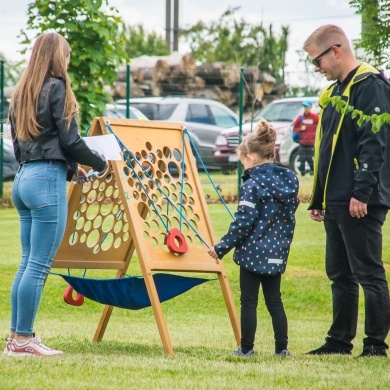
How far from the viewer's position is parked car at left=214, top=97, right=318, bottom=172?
1939cm

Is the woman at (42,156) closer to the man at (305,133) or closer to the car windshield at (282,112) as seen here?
the man at (305,133)

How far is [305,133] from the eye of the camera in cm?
2033

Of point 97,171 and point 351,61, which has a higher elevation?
point 351,61

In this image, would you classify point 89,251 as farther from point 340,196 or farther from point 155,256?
point 340,196

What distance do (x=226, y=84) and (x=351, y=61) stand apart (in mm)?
19931

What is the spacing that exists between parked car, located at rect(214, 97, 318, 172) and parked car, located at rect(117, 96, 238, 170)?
0.94 ft

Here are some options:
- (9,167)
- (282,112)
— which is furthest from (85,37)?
(282,112)

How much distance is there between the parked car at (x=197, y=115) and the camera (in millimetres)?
20766

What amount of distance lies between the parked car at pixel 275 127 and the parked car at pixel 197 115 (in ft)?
0.94

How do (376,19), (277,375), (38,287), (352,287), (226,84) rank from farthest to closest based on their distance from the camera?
(226,84), (376,19), (352,287), (38,287), (277,375)

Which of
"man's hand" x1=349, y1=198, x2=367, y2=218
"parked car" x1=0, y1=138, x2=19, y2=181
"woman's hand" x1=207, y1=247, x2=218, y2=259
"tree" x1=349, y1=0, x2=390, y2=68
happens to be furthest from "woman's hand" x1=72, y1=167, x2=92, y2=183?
"parked car" x1=0, y1=138, x2=19, y2=181

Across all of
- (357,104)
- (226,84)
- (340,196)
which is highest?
(357,104)

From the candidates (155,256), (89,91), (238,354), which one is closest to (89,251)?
(155,256)

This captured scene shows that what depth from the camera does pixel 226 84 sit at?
2638 centimetres
